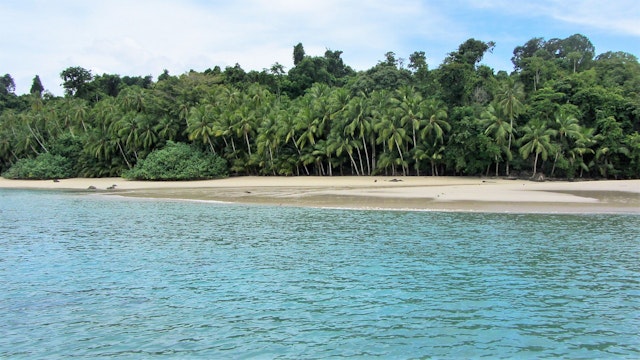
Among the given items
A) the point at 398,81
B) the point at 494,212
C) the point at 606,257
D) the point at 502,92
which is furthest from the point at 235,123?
the point at 606,257

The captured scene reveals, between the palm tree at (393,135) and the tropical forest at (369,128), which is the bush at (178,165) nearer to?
the tropical forest at (369,128)

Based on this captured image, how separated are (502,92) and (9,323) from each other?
4679 cm

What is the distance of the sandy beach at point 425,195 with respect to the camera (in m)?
28.4

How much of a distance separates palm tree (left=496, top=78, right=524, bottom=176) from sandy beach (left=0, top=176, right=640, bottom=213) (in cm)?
656

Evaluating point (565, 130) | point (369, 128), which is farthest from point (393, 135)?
point (565, 130)

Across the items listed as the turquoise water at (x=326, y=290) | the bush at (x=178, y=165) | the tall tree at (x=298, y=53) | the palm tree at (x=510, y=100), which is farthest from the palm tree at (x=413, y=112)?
the tall tree at (x=298, y=53)

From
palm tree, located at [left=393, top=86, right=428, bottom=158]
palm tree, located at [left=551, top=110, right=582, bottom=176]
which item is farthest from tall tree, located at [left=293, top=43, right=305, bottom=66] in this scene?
palm tree, located at [left=551, top=110, right=582, bottom=176]

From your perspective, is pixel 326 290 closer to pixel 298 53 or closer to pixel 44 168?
pixel 44 168

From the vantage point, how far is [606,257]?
51.6 ft

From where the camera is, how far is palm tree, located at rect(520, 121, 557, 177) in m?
46.0

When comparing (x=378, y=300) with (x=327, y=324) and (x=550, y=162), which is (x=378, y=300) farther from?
(x=550, y=162)

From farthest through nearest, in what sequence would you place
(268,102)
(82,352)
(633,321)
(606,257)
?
(268,102) → (606,257) → (633,321) → (82,352)

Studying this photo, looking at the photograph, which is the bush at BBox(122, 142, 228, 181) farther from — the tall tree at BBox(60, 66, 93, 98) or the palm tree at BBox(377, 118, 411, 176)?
the tall tree at BBox(60, 66, 93, 98)

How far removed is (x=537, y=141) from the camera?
46.1 m
